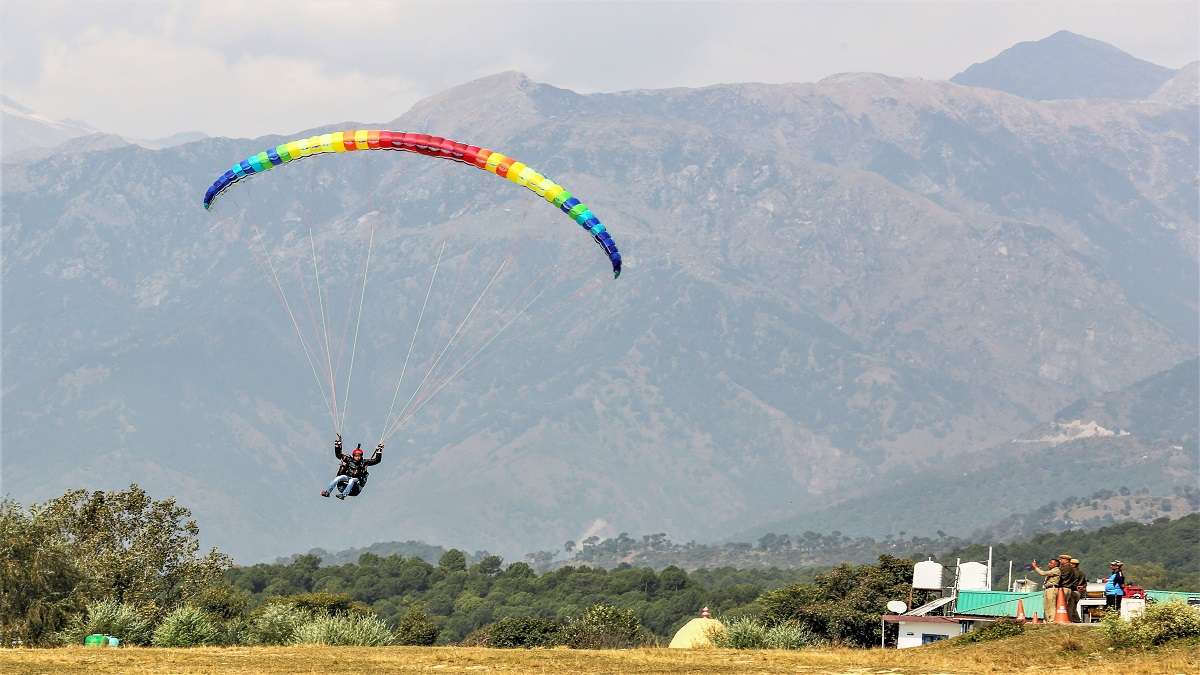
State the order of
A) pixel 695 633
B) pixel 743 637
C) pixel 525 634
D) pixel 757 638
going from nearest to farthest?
1. pixel 757 638
2. pixel 743 637
3. pixel 695 633
4. pixel 525 634

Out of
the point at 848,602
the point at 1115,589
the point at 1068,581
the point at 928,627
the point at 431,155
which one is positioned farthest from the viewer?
the point at 848,602

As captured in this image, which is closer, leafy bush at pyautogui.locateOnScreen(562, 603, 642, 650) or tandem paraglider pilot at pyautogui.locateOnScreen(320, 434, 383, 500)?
tandem paraglider pilot at pyautogui.locateOnScreen(320, 434, 383, 500)

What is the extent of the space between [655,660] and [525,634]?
54.9 metres

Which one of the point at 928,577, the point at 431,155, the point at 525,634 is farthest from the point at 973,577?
the point at 431,155

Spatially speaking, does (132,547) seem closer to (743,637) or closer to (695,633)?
(695,633)

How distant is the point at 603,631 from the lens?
106500mm

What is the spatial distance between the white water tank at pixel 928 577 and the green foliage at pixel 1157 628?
32.5m

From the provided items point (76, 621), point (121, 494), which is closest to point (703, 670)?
point (76, 621)

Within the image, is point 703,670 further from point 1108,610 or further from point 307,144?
point 307,144

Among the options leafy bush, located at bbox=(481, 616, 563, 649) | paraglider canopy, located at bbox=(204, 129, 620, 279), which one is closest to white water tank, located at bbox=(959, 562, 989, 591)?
leafy bush, located at bbox=(481, 616, 563, 649)

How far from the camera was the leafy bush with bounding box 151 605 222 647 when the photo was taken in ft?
205

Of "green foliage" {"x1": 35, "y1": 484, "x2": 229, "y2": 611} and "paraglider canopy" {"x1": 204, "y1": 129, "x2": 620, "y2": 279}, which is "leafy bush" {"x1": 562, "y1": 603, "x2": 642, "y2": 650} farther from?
"paraglider canopy" {"x1": 204, "y1": 129, "x2": 620, "y2": 279}

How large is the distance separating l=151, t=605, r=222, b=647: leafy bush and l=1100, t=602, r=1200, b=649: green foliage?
31.7m

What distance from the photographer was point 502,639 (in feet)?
358
